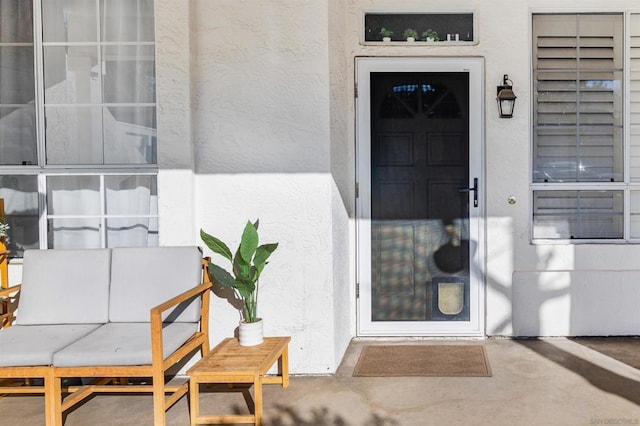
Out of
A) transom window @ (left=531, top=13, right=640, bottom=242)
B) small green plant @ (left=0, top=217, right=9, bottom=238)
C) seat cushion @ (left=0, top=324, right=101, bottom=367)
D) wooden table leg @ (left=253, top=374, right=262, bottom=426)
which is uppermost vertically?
transom window @ (left=531, top=13, right=640, bottom=242)

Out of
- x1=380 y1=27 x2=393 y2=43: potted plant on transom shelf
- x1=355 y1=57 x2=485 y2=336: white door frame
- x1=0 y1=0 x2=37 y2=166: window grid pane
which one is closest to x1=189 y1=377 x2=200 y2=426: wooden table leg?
x1=355 y1=57 x2=485 y2=336: white door frame

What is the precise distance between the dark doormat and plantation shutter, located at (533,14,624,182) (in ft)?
4.89

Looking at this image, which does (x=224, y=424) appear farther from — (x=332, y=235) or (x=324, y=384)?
(x=332, y=235)

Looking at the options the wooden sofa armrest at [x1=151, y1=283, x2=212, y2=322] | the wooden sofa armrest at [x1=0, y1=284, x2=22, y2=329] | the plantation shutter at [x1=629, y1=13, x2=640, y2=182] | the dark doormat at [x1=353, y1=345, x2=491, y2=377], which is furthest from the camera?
the plantation shutter at [x1=629, y1=13, x2=640, y2=182]

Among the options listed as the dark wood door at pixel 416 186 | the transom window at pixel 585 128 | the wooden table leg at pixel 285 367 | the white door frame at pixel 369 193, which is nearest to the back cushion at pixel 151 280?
the wooden table leg at pixel 285 367

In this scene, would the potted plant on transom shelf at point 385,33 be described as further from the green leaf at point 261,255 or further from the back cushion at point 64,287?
the back cushion at point 64,287

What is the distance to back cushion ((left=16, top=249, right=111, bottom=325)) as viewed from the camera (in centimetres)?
303

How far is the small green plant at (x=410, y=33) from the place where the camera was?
3.98m

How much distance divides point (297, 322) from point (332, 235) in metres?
0.60

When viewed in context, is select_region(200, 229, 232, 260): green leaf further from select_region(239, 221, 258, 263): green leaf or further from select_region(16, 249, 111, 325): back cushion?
select_region(16, 249, 111, 325): back cushion

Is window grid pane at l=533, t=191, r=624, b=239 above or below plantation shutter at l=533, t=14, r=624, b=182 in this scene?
below

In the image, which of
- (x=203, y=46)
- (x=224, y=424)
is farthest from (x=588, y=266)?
(x=203, y=46)

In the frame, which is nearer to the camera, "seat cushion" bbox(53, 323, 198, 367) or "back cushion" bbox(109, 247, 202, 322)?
"seat cushion" bbox(53, 323, 198, 367)

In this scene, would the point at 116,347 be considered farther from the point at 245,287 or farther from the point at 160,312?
the point at 245,287
